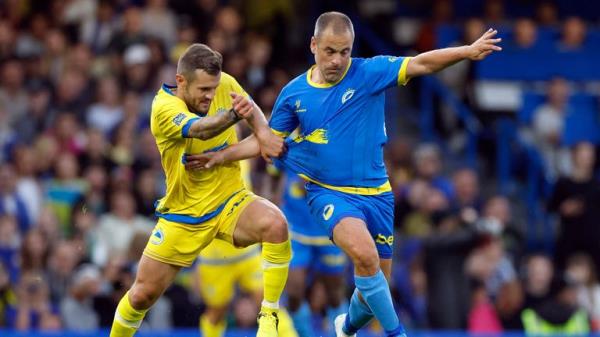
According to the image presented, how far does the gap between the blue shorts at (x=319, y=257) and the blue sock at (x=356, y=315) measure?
106 inches

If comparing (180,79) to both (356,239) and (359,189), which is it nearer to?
(359,189)

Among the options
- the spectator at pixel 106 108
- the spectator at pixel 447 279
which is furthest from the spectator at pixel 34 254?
the spectator at pixel 447 279

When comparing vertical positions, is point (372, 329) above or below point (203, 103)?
below

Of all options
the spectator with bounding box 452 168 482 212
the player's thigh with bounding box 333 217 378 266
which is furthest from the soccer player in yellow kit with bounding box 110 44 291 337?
the spectator with bounding box 452 168 482 212

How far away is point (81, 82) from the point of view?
17453 millimetres

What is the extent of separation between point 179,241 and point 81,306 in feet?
14.6

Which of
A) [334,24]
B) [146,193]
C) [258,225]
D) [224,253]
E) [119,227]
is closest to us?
[334,24]

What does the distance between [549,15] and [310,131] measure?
10.4 meters

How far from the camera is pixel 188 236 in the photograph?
11.1 m

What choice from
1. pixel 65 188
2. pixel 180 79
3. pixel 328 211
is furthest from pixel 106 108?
pixel 328 211

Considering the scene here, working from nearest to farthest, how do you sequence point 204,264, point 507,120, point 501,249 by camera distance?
1. point 204,264
2. point 501,249
3. point 507,120

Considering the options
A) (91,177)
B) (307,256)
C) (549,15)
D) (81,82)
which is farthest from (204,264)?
(549,15)

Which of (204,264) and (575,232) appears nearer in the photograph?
(204,264)

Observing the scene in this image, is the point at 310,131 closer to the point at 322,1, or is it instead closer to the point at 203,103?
the point at 203,103
